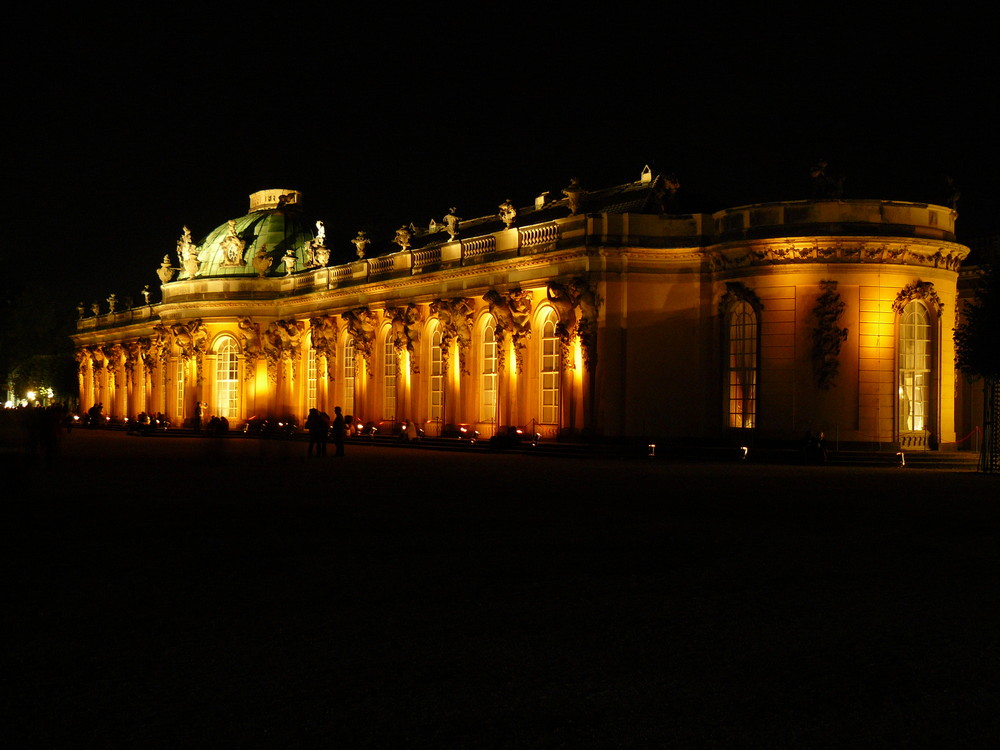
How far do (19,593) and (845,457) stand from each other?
27.4 metres

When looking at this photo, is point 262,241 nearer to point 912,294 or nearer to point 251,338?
point 251,338

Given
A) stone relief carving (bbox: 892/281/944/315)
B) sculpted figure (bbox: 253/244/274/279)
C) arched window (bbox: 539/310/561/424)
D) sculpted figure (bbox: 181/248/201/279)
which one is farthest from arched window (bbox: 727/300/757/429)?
sculpted figure (bbox: 181/248/201/279)

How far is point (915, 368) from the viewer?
120 feet

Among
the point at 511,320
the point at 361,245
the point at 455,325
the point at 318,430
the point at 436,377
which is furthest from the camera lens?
the point at 361,245

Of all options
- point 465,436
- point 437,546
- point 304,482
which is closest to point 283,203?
point 465,436

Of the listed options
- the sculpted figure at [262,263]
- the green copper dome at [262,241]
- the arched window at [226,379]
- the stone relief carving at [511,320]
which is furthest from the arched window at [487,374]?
the arched window at [226,379]

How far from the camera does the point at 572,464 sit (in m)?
31.1

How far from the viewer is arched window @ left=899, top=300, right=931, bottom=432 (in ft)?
119

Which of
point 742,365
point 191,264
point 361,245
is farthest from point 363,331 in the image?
point 742,365

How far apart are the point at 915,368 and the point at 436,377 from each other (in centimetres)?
2032

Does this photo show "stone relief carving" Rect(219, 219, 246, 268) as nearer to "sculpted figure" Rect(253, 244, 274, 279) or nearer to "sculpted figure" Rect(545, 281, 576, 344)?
"sculpted figure" Rect(253, 244, 274, 279)

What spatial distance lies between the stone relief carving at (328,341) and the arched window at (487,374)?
516 inches

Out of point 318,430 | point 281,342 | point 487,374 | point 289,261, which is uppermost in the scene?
point 289,261

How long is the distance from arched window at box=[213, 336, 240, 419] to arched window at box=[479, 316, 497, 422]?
23.8m
